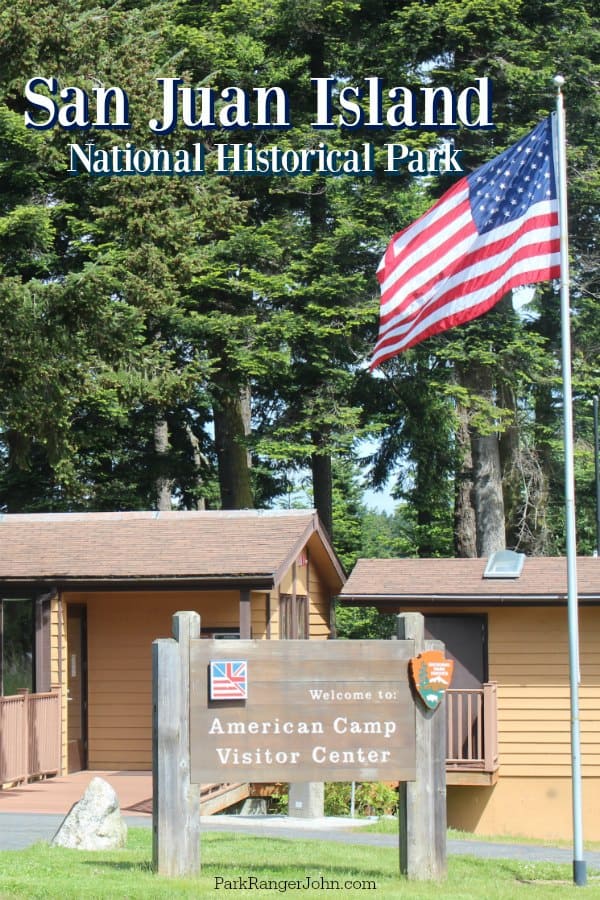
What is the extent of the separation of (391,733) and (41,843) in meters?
4.11

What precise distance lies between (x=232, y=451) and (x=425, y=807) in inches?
927

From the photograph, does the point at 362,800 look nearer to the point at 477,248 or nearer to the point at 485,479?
the point at 477,248

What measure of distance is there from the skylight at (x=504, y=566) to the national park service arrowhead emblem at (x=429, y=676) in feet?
37.1

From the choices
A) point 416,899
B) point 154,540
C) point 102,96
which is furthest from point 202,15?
point 416,899

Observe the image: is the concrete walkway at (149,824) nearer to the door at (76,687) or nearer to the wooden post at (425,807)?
the door at (76,687)

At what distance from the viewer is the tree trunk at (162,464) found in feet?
121

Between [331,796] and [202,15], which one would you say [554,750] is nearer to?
[331,796]

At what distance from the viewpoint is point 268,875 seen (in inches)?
428

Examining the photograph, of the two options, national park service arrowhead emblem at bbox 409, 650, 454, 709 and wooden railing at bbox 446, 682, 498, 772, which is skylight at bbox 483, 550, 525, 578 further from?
national park service arrowhead emblem at bbox 409, 650, 454, 709

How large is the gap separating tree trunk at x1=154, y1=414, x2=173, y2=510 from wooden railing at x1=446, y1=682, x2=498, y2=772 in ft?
55.2

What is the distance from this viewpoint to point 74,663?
74.3 feet

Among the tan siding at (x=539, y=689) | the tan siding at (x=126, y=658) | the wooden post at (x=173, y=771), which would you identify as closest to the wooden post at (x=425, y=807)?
the wooden post at (x=173, y=771)

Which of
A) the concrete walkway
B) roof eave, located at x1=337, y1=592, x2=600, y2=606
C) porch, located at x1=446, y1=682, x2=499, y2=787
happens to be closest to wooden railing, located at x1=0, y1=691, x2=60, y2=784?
the concrete walkway

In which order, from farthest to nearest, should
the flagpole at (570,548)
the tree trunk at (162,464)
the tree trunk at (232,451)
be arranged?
the tree trunk at (162,464) → the tree trunk at (232,451) → the flagpole at (570,548)
